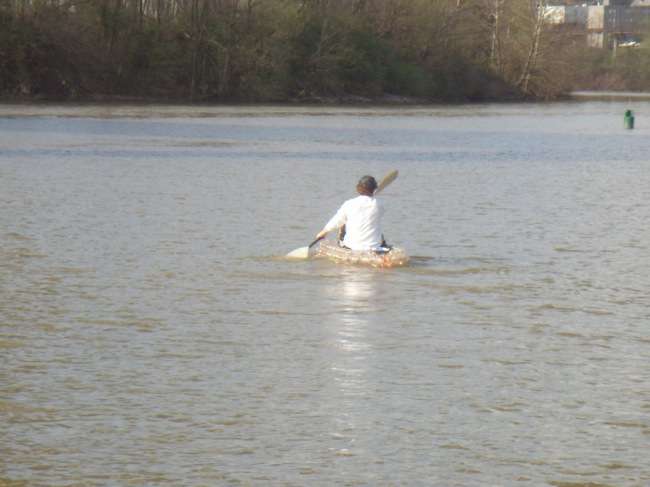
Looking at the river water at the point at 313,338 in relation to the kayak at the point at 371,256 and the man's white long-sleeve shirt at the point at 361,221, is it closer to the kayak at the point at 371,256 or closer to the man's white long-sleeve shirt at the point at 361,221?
the kayak at the point at 371,256

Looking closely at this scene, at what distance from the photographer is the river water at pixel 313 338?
693 cm

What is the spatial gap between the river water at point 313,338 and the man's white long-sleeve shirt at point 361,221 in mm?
395

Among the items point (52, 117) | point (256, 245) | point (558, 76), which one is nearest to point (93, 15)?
point (52, 117)

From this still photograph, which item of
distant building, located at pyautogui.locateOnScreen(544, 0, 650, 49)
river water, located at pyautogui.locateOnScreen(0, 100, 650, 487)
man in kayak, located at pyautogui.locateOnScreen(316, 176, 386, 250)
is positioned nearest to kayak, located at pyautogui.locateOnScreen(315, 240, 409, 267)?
man in kayak, located at pyautogui.locateOnScreen(316, 176, 386, 250)

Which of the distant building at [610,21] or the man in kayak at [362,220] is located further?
the distant building at [610,21]

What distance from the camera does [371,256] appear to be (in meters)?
13.7

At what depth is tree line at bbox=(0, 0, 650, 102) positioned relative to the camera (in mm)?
67438

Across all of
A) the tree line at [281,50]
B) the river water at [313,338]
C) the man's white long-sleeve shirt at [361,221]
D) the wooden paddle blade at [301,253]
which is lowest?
the river water at [313,338]

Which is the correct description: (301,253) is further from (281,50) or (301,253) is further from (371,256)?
(281,50)

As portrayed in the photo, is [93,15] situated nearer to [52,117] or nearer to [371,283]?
[52,117]

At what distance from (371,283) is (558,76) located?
7895cm

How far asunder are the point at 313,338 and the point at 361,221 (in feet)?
12.3

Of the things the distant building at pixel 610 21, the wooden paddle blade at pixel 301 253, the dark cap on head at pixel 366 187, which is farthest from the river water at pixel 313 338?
the distant building at pixel 610 21

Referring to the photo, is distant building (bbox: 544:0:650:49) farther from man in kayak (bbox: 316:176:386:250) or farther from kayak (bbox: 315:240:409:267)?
man in kayak (bbox: 316:176:386:250)
